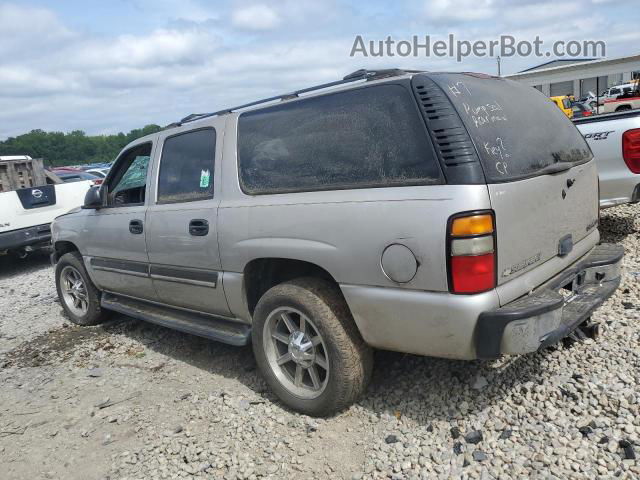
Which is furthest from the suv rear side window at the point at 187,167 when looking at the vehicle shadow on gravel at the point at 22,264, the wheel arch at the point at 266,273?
the vehicle shadow on gravel at the point at 22,264

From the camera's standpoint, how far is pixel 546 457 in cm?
255

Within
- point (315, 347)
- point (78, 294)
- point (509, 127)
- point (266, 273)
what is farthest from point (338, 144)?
point (78, 294)

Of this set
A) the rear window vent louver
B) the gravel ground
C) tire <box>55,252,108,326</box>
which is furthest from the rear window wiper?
tire <box>55,252,108,326</box>

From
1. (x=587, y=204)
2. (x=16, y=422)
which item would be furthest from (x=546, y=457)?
(x=16, y=422)

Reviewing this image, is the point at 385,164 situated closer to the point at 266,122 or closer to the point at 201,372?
the point at 266,122

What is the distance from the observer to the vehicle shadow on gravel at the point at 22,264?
355 inches

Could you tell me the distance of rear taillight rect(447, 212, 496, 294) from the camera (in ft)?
7.98

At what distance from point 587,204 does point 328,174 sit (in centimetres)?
169

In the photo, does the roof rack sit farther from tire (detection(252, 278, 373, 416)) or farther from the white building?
the white building

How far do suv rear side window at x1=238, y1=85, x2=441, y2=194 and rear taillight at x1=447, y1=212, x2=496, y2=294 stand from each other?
26cm

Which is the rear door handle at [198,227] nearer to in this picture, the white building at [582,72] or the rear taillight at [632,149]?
the rear taillight at [632,149]

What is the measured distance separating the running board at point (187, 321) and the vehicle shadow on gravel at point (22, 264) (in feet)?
16.2

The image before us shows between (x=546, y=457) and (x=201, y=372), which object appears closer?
(x=546, y=457)

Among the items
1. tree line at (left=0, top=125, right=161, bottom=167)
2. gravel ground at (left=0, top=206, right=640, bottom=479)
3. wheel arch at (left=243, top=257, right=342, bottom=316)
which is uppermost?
tree line at (left=0, top=125, right=161, bottom=167)
